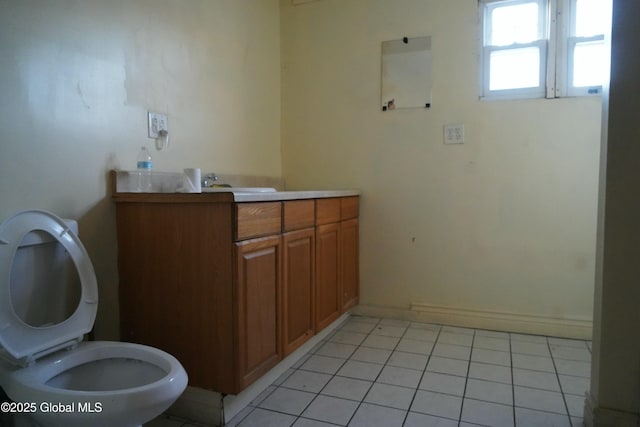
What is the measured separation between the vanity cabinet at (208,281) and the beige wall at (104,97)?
0.13 m

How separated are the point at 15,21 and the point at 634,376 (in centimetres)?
244

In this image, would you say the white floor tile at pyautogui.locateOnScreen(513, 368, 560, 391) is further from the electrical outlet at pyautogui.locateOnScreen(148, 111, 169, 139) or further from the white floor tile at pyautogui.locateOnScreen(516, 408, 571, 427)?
the electrical outlet at pyautogui.locateOnScreen(148, 111, 169, 139)

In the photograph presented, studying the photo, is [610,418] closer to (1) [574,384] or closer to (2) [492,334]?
(1) [574,384]

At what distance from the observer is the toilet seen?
107cm

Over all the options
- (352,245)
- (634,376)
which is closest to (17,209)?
(352,245)

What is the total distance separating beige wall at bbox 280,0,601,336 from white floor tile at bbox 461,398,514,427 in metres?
1.04

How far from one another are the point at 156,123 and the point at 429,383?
5.70 ft

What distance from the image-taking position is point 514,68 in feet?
8.63

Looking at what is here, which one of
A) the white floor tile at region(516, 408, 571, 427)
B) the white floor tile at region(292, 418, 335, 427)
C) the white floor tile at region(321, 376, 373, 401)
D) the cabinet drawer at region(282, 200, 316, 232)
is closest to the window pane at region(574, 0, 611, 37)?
the cabinet drawer at region(282, 200, 316, 232)

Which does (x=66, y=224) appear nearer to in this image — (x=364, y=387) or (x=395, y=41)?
(x=364, y=387)

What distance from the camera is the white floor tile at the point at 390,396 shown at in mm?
1793

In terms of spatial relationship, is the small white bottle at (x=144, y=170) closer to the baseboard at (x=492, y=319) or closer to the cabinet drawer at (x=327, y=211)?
the cabinet drawer at (x=327, y=211)

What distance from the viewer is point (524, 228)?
103 inches

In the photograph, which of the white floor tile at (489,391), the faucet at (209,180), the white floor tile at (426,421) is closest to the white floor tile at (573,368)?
the white floor tile at (489,391)
